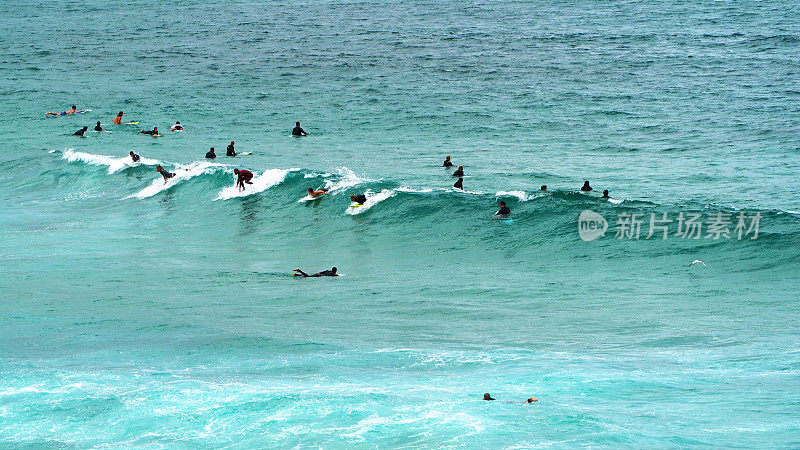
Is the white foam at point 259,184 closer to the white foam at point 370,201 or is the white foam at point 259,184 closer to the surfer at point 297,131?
the white foam at point 370,201

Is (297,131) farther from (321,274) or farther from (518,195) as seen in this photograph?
(321,274)

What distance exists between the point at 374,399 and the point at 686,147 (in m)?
28.8

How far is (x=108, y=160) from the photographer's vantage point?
4166 cm

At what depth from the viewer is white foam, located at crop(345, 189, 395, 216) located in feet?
104

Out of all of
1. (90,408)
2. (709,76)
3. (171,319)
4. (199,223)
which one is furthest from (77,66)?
(90,408)

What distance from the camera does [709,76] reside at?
5584 cm

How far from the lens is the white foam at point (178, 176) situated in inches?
1446

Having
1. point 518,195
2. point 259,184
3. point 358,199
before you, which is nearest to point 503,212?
point 518,195

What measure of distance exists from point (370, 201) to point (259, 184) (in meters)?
5.82

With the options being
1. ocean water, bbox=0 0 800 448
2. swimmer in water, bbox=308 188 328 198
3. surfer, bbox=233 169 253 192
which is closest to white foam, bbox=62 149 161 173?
ocean water, bbox=0 0 800 448

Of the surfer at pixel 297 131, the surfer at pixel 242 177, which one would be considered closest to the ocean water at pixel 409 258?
the surfer at pixel 242 177

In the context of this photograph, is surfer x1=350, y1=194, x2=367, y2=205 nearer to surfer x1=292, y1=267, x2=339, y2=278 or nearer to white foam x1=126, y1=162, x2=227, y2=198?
surfer x1=292, y1=267, x2=339, y2=278

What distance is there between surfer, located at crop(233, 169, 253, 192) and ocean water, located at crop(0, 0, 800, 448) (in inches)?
16.3

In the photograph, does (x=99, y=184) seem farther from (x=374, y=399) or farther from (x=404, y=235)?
(x=374, y=399)
